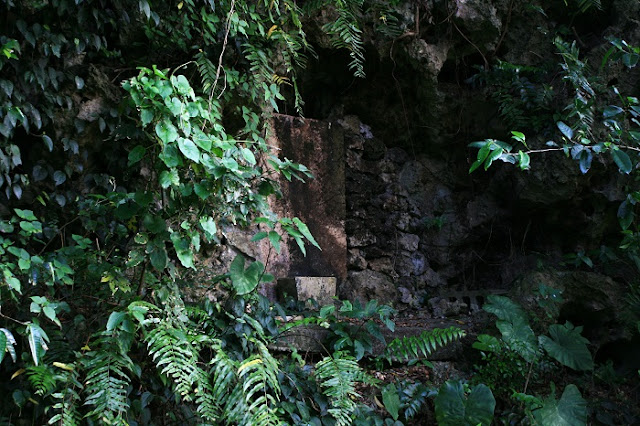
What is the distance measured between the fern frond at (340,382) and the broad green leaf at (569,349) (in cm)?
123

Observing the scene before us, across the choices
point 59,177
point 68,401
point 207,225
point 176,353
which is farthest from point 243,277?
point 59,177

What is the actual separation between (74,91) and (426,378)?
107 inches

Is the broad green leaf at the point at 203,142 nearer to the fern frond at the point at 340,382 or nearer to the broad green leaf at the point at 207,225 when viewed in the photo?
the broad green leaf at the point at 207,225

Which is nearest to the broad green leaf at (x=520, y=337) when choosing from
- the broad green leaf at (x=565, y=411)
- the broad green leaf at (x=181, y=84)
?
the broad green leaf at (x=565, y=411)

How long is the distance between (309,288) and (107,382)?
2.02 m

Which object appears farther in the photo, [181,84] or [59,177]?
[59,177]

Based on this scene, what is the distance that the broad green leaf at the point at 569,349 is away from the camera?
310 centimetres

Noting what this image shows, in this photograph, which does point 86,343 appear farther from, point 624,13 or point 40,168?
point 624,13

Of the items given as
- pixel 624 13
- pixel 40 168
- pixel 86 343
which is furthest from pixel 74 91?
pixel 624 13

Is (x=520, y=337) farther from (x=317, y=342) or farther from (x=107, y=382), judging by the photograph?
(x=107, y=382)

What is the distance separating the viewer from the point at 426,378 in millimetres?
3174

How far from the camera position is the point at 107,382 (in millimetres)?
2135

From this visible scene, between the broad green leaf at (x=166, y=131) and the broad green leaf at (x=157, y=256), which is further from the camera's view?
the broad green leaf at (x=157, y=256)

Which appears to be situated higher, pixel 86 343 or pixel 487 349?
pixel 86 343
